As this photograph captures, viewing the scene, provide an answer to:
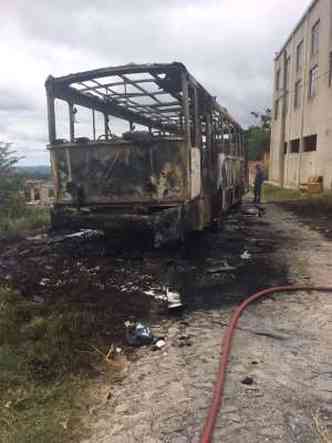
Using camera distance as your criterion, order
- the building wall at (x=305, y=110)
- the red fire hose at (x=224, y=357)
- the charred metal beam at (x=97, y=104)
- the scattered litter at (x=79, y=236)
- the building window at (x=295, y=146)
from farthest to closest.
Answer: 1. the building window at (x=295, y=146)
2. the building wall at (x=305, y=110)
3. the scattered litter at (x=79, y=236)
4. the charred metal beam at (x=97, y=104)
5. the red fire hose at (x=224, y=357)

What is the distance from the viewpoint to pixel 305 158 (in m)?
20.8

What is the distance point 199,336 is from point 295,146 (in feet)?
76.1

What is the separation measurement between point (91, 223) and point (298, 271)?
3.24 m

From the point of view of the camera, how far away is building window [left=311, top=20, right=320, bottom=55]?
19.5 meters

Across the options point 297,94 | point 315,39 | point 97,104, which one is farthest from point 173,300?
point 297,94

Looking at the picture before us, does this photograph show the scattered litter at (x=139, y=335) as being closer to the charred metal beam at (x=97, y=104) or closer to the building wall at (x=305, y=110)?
the charred metal beam at (x=97, y=104)

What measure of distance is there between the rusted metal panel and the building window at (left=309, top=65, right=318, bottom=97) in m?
17.1

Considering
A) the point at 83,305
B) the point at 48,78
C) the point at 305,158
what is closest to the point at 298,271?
the point at 83,305

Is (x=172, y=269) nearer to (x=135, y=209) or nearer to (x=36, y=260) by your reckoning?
(x=135, y=209)

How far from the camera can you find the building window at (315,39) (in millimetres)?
19516

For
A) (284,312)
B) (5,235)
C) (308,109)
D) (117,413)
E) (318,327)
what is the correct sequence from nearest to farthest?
(117,413) < (318,327) < (284,312) < (5,235) < (308,109)

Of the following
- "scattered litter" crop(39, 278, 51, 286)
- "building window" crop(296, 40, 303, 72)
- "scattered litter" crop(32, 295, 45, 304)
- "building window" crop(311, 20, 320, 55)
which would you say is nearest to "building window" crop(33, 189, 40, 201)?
"scattered litter" crop(39, 278, 51, 286)

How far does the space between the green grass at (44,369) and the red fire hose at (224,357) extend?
2.42 feet

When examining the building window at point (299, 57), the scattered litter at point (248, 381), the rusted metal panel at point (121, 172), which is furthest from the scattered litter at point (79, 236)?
the building window at point (299, 57)
